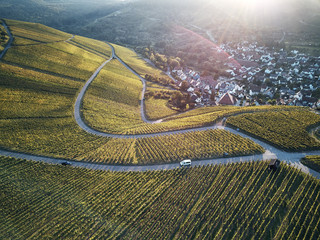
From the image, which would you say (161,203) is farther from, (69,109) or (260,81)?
(260,81)

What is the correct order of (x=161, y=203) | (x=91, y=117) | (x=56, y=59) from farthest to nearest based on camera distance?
(x=56, y=59) < (x=91, y=117) < (x=161, y=203)

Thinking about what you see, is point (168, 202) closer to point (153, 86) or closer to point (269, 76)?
point (153, 86)

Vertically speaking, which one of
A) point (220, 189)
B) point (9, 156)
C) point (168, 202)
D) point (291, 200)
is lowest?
point (9, 156)

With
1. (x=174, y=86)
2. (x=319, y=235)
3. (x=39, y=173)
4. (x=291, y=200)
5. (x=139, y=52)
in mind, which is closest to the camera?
(x=319, y=235)

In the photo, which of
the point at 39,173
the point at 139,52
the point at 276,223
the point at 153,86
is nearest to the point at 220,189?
the point at 276,223

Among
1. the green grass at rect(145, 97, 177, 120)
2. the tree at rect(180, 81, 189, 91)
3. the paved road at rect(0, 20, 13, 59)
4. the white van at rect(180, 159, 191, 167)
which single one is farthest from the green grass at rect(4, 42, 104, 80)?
the white van at rect(180, 159, 191, 167)

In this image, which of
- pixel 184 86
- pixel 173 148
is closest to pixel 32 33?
pixel 184 86
